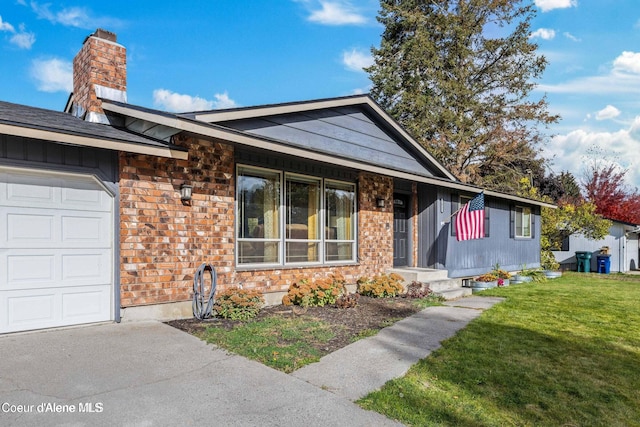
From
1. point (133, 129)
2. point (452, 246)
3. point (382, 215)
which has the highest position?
point (133, 129)

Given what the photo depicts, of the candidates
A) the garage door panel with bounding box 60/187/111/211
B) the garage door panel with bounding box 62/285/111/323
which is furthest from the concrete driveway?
the garage door panel with bounding box 60/187/111/211

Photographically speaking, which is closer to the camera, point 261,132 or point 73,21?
point 261,132

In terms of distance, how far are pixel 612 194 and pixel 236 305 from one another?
26.3m

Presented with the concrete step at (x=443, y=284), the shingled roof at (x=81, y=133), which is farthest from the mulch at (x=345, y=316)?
the shingled roof at (x=81, y=133)

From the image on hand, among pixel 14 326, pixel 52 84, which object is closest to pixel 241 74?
pixel 52 84

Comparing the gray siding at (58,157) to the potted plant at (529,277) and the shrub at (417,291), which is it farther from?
the potted plant at (529,277)

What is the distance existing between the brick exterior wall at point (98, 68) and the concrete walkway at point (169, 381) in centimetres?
352

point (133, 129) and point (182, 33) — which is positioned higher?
point (182, 33)

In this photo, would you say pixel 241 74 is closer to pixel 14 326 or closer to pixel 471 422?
pixel 14 326

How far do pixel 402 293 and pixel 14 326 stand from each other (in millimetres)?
6878

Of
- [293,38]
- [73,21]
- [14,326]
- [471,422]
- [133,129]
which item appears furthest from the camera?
[293,38]

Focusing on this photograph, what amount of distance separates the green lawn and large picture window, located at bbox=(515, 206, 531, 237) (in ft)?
24.6

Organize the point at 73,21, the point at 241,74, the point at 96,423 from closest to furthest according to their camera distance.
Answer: the point at 96,423
the point at 73,21
the point at 241,74

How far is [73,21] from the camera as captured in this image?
423 inches
